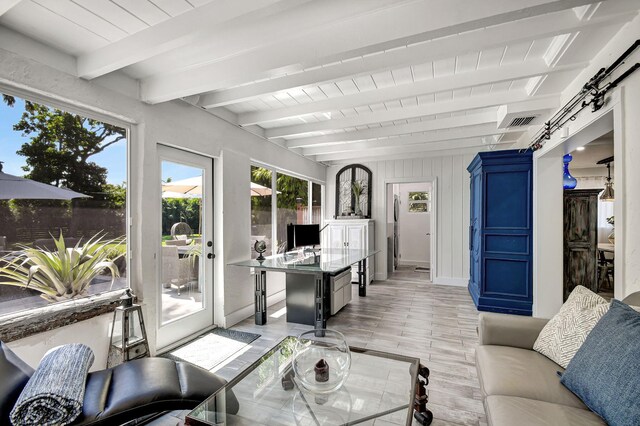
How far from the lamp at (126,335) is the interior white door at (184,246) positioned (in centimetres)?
39

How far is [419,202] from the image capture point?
8305 millimetres

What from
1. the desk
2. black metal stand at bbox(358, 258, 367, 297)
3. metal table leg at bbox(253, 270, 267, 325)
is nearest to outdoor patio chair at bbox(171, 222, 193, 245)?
the desk

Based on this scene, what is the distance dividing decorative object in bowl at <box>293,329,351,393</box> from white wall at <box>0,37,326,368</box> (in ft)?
5.49

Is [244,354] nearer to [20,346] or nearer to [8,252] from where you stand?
[20,346]

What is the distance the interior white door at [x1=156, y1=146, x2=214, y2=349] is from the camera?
2.90 meters

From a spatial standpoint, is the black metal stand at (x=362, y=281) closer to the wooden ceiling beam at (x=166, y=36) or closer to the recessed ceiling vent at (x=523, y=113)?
the recessed ceiling vent at (x=523, y=113)

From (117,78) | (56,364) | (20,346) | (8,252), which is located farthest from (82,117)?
(56,364)

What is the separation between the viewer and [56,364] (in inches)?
57.4

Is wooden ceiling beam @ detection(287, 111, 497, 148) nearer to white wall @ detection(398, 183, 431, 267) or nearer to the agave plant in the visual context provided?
the agave plant

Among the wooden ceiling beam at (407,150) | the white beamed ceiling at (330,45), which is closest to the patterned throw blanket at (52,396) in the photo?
the white beamed ceiling at (330,45)

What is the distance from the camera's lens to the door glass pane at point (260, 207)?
4195 mm

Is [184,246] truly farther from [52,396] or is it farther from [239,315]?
[52,396]

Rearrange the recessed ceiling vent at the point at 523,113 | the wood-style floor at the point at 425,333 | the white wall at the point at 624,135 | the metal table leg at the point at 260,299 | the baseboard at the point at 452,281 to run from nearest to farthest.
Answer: the white wall at the point at 624,135
the wood-style floor at the point at 425,333
the recessed ceiling vent at the point at 523,113
the metal table leg at the point at 260,299
the baseboard at the point at 452,281

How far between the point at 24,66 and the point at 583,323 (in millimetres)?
3674
